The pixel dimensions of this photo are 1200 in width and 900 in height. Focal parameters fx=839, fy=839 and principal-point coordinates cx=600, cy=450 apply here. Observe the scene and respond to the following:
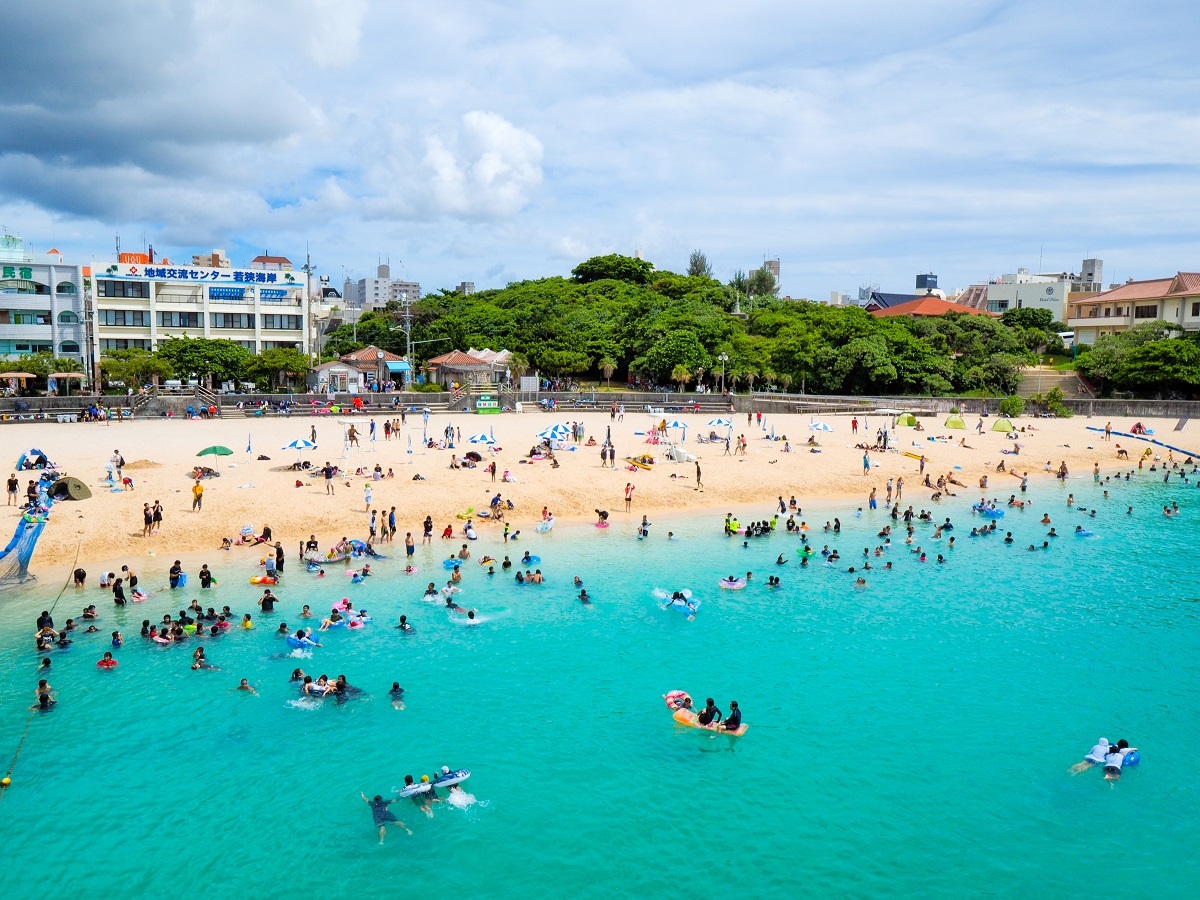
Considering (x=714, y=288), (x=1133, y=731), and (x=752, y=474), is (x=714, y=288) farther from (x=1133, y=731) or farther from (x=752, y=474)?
(x=1133, y=731)

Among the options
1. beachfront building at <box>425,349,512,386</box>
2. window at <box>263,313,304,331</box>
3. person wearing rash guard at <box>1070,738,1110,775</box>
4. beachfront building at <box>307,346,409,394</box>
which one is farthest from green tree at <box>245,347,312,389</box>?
person wearing rash guard at <box>1070,738,1110,775</box>

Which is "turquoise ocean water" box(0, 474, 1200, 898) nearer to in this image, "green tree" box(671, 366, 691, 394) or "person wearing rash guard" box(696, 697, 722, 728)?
"person wearing rash guard" box(696, 697, 722, 728)

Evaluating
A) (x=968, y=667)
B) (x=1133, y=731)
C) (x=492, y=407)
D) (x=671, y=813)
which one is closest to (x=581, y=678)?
(x=671, y=813)

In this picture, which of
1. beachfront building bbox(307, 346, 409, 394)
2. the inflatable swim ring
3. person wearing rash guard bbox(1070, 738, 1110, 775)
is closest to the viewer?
the inflatable swim ring

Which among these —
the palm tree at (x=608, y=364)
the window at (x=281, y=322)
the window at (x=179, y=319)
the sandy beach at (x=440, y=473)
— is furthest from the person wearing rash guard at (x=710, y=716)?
the window at (x=179, y=319)

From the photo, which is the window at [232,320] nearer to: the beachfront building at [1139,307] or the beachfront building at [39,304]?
the beachfront building at [39,304]

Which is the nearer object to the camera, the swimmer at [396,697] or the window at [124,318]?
the swimmer at [396,697]

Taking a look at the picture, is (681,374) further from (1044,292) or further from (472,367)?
(1044,292)
